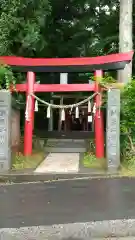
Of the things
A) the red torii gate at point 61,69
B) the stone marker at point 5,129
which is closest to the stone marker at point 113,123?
the red torii gate at point 61,69

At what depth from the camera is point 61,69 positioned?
13695mm

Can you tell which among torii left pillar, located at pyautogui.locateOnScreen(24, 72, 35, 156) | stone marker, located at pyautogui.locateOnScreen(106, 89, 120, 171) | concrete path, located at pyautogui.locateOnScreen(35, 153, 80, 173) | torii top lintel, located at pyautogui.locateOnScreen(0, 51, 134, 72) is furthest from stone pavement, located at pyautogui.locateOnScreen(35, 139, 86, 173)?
torii top lintel, located at pyautogui.locateOnScreen(0, 51, 134, 72)

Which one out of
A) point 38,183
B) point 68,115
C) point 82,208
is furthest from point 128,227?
point 68,115

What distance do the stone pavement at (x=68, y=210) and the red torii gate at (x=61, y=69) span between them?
13.7ft

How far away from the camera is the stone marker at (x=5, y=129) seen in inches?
439

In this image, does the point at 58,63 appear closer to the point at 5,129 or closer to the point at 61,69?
the point at 61,69

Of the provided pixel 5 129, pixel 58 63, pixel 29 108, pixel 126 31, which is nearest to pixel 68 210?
pixel 5 129

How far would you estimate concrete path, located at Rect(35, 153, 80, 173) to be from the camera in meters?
11.1

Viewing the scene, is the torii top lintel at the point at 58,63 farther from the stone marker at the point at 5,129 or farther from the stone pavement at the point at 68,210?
the stone pavement at the point at 68,210

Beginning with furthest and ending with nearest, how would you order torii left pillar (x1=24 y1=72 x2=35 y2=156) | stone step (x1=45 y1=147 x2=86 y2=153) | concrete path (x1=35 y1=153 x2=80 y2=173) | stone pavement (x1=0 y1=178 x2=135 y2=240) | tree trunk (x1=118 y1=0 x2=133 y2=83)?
stone step (x1=45 y1=147 x2=86 y2=153) → tree trunk (x1=118 y1=0 x2=133 y2=83) → torii left pillar (x1=24 y1=72 x2=35 y2=156) → concrete path (x1=35 y1=153 x2=80 y2=173) → stone pavement (x1=0 y1=178 x2=135 y2=240)

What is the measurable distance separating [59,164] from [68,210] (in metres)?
5.96

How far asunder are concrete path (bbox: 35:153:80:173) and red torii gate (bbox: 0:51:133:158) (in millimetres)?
913

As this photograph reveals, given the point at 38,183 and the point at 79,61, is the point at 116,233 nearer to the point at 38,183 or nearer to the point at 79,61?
the point at 38,183

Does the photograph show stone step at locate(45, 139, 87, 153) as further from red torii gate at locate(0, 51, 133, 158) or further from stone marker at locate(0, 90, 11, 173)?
stone marker at locate(0, 90, 11, 173)
